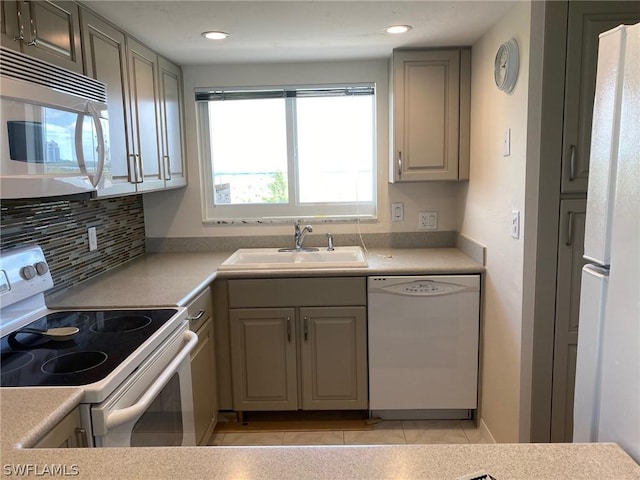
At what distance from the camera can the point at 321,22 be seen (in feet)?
7.00

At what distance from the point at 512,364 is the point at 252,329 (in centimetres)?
130

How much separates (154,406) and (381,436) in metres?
1.44

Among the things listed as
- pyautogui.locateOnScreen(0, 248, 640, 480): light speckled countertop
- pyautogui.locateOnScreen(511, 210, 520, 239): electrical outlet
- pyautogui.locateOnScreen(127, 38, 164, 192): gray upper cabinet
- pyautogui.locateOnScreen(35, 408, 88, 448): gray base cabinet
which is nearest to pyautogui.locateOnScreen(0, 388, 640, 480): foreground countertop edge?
pyautogui.locateOnScreen(0, 248, 640, 480): light speckled countertop

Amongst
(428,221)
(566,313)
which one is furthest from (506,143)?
(428,221)

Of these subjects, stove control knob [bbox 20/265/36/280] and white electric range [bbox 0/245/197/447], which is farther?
stove control knob [bbox 20/265/36/280]

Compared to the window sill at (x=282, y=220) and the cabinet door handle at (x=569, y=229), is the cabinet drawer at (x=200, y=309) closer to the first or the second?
the window sill at (x=282, y=220)

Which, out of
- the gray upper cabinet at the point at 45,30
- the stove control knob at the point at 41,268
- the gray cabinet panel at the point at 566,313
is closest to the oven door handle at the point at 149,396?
the stove control knob at the point at 41,268

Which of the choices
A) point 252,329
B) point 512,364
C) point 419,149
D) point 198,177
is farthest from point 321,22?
point 512,364

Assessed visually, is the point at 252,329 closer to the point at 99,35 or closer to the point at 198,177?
the point at 198,177

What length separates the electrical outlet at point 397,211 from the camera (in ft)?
9.98

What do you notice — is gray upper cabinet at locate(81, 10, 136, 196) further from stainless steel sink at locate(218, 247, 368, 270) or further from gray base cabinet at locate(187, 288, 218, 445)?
stainless steel sink at locate(218, 247, 368, 270)

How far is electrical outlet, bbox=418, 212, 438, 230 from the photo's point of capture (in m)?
3.02

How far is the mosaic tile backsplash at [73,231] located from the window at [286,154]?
0.53m

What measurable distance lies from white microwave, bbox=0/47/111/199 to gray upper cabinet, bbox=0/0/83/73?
0.12 meters
